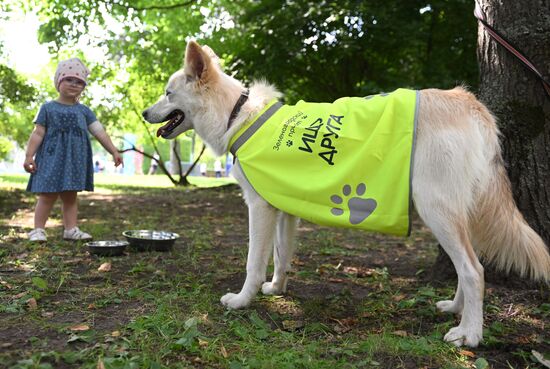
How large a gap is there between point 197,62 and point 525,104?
248 centimetres

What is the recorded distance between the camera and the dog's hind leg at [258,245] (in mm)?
3383

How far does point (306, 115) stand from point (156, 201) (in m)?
7.80

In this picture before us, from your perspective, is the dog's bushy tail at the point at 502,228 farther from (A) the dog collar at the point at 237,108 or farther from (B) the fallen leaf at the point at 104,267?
(B) the fallen leaf at the point at 104,267

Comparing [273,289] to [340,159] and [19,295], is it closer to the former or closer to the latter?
[340,159]

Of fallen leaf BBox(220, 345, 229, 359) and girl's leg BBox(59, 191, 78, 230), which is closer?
fallen leaf BBox(220, 345, 229, 359)

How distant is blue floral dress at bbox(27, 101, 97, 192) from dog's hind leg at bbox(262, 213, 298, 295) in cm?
263

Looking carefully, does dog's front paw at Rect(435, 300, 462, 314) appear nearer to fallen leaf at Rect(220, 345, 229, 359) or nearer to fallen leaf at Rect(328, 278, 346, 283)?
fallen leaf at Rect(328, 278, 346, 283)

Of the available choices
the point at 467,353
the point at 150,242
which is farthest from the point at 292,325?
the point at 150,242

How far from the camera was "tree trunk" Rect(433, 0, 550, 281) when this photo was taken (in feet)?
11.5

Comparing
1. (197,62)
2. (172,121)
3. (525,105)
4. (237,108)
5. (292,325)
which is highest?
(197,62)

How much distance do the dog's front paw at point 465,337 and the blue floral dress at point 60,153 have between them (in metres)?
4.12

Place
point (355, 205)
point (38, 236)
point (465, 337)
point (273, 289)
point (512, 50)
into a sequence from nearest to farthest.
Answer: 1. point (465, 337)
2. point (355, 205)
3. point (512, 50)
4. point (273, 289)
5. point (38, 236)

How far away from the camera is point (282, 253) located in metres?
3.83

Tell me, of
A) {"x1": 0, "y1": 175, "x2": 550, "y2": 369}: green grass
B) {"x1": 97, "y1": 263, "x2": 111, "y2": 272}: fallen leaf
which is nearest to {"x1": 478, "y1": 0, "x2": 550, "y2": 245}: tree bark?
{"x1": 0, "y1": 175, "x2": 550, "y2": 369}: green grass
